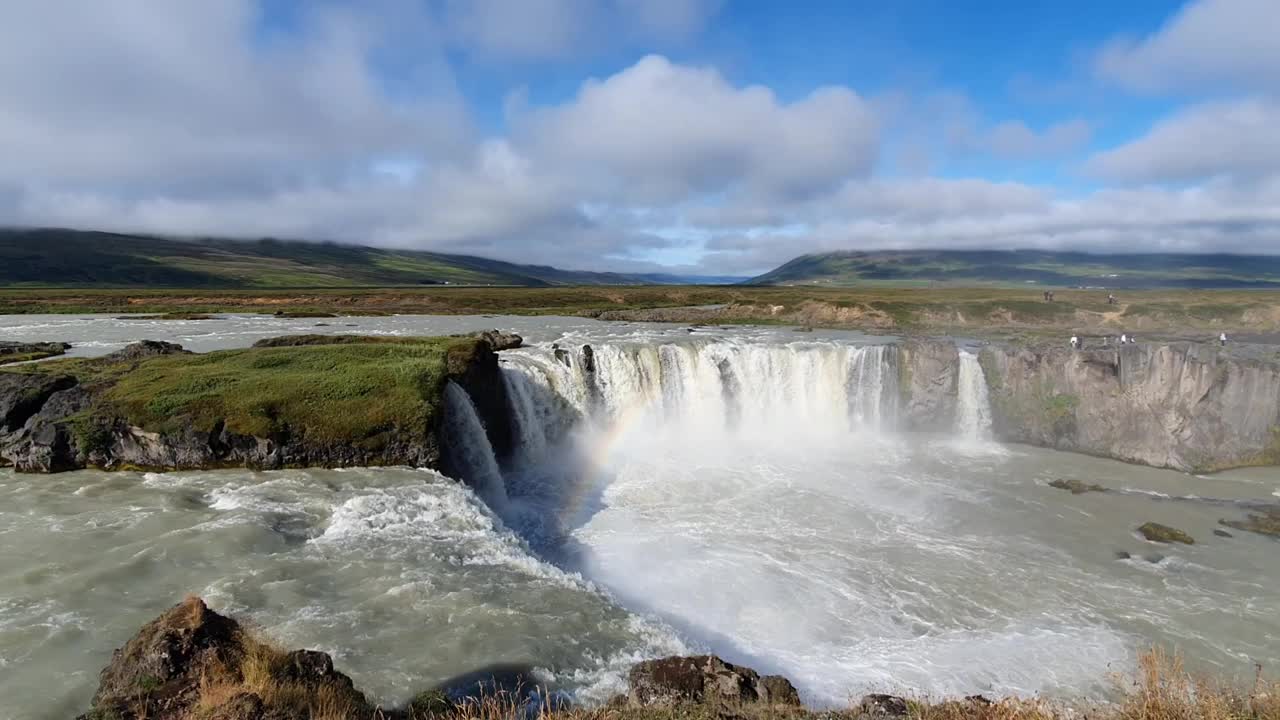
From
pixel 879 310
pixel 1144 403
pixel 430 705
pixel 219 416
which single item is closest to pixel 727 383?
pixel 1144 403

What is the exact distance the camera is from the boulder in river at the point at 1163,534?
2395cm

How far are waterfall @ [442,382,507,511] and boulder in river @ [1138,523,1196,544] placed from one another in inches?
1018

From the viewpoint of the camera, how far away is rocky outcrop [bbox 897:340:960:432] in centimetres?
4131

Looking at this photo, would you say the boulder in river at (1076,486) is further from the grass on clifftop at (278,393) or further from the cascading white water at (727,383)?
the grass on clifftop at (278,393)

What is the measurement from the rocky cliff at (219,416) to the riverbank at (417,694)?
1335cm

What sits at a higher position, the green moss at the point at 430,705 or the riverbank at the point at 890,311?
the riverbank at the point at 890,311

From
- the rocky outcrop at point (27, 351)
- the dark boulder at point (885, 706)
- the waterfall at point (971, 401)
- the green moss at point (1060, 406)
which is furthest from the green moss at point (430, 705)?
the green moss at point (1060, 406)

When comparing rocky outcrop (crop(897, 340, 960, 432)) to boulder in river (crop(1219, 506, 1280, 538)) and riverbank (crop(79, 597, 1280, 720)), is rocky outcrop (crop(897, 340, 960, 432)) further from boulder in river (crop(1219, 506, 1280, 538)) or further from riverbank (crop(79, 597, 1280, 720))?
riverbank (crop(79, 597, 1280, 720))

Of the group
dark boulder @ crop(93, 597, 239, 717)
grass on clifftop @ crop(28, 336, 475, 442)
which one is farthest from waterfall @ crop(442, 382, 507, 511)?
dark boulder @ crop(93, 597, 239, 717)

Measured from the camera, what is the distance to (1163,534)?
2420cm

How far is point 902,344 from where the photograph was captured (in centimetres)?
4256

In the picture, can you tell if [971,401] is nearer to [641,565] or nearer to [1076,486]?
[1076,486]

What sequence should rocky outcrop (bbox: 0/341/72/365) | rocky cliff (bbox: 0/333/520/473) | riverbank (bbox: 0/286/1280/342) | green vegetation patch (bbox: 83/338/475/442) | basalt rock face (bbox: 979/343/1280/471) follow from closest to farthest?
rocky cliff (bbox: 0/333/520/473) < green vegetation patch (bbox: 83/338/475/442) < basalt rock face (bbox: 979/343/1280/471) < rocky outcrop (bbox: 0/341/72/365) < riverbank (bbox: 0/286/1280/342)

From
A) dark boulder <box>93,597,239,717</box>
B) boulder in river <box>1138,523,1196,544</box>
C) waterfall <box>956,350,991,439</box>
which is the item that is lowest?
boulder in river <box>1138,523,1196,544</box>
